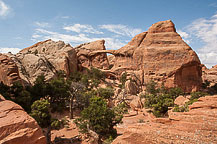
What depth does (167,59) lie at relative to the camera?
37.4m

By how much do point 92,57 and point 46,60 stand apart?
17.1 meters

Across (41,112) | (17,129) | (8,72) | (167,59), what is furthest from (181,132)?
(167,59)

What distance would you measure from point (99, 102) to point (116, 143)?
23.2 feet

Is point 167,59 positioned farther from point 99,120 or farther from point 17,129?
point 17,129

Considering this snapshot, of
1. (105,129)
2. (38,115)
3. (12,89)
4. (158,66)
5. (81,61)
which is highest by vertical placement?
(81,61)

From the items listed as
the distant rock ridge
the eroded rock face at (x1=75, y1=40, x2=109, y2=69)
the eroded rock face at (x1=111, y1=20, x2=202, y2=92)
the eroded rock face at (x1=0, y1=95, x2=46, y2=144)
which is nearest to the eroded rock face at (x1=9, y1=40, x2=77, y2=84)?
the distant rock ridge

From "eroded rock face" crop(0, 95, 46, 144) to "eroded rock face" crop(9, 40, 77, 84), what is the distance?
2581 centimetres

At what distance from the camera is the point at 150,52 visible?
3888 cm

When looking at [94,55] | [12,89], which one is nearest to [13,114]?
[12,89]

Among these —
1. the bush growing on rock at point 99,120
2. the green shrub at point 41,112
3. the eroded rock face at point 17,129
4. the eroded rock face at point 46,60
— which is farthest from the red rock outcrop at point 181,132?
the eroded rock face at point 46,60

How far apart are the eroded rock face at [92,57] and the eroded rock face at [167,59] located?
12.1m

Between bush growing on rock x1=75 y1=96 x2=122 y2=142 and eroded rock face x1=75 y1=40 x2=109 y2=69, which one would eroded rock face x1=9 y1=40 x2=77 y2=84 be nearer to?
eroded rock face x1=75 y1=40 x2=109 y2=69

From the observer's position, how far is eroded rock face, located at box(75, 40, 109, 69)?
163 ft

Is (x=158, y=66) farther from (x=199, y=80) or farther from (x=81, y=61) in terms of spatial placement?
(x=81, y=61)
